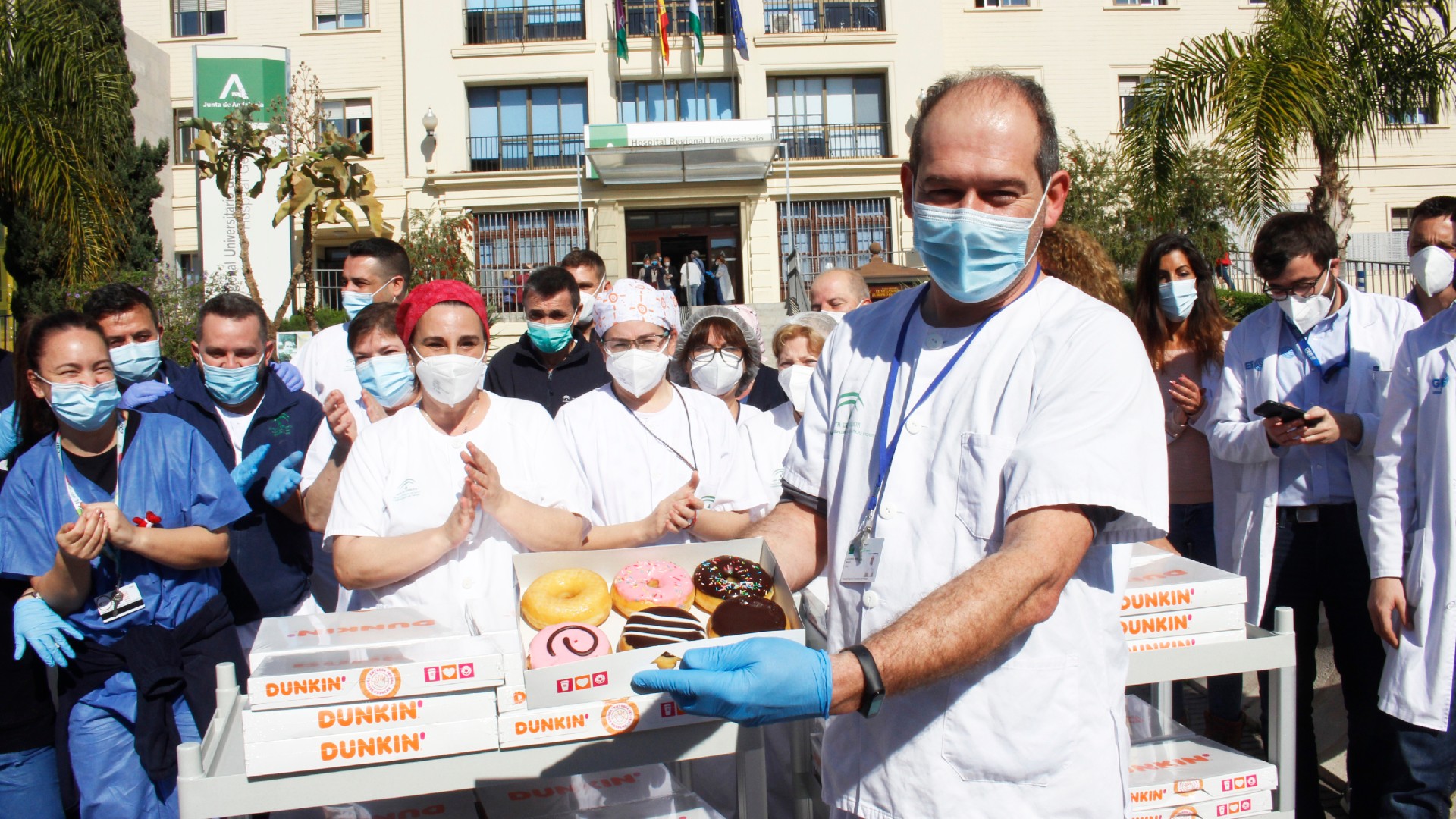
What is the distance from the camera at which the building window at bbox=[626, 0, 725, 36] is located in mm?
27188

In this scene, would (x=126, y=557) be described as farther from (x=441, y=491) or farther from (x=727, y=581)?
(x=727, y=581)

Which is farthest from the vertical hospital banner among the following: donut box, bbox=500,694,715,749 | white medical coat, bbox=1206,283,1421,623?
donut box, bbox=500,694,715,749

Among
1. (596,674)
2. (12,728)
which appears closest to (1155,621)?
(596,674)

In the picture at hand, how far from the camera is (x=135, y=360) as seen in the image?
168 inches

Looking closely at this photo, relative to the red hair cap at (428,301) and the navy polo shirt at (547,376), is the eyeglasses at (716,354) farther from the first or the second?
the red hair cap at (428,301)

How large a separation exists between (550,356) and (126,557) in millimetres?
2311

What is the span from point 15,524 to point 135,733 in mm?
773

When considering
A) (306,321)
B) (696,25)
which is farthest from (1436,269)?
(696,25)

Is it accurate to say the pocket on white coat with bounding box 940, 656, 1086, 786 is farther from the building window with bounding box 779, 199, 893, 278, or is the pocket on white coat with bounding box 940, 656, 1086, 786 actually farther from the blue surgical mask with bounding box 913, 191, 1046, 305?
the building window with bounding box 779, 199, 893, 278

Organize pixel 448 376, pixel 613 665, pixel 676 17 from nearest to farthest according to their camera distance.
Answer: pixel 613 665 < pixel 448 376 < pixel 676 17

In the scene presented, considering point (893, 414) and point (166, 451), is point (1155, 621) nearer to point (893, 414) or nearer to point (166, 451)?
point (893, 414)

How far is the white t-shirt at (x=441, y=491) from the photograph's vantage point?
9.51 feet

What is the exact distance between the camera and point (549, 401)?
16.3ft

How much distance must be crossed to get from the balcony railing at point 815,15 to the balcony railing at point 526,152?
21.1ft
